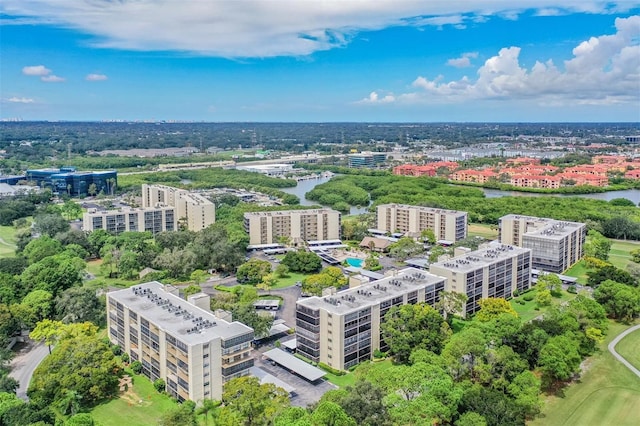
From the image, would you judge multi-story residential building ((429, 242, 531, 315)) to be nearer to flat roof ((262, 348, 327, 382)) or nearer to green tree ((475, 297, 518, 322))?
green tree ((475, 297, 518, 322))

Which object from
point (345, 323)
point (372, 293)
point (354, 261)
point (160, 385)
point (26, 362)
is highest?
point (372, 293)

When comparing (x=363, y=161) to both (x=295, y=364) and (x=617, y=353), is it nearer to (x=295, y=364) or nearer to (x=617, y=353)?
(x=617, y=353)

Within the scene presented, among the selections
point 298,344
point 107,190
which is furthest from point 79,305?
point 107,190

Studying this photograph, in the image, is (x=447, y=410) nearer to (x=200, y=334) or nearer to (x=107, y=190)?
(x=200, y=334)

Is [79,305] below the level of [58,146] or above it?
below

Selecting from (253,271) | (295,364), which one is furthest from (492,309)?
(253,271)

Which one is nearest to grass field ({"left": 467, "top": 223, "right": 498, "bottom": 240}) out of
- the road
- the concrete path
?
the concrete path
